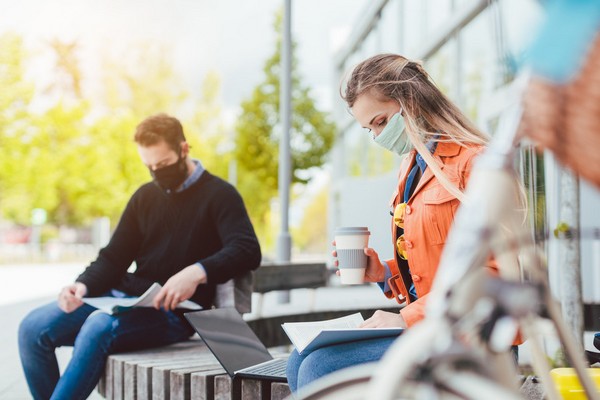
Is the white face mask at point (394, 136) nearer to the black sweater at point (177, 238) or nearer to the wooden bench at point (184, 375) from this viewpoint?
the wooden bench at point (184, 375)

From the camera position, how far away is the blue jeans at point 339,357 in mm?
2045

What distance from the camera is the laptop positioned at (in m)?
2.83

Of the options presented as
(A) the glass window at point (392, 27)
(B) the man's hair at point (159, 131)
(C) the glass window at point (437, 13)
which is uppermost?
(A) the glass window at point (392, 27)

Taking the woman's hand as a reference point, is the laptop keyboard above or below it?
below

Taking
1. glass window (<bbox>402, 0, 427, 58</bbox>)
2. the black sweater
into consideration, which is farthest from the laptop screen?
glass window (<bbox>402, 0, 427, 58</bbox>)

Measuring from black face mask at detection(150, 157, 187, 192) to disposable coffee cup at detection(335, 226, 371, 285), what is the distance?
1.51 m

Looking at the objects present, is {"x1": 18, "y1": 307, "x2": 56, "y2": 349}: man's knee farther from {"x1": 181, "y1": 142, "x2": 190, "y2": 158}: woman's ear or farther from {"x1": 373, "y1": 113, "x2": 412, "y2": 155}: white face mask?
{"x1": 373, "y1": 113, "x2": 412, "y2": 155}: white face mask

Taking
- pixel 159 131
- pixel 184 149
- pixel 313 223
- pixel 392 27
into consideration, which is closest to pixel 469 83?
pixel 392 27

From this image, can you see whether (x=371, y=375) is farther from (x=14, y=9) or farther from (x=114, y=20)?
(x=114, y=20)

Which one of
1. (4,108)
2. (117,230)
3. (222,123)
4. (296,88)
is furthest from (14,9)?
(117,230)

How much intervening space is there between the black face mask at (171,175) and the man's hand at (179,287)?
21.2 inches

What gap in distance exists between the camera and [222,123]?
2775 centimetres

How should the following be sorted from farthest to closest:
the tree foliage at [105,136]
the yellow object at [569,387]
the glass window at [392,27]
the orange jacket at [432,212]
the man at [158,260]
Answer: the tree foliage at [105,136]
the glass window at [392,27]
the man at [158,260]
the orange jacket at [432,212]
the yellow object at [569,387]

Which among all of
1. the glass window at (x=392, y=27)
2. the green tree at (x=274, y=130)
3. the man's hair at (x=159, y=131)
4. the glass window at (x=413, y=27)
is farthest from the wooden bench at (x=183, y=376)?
the green tree at (x=274, y=130)
